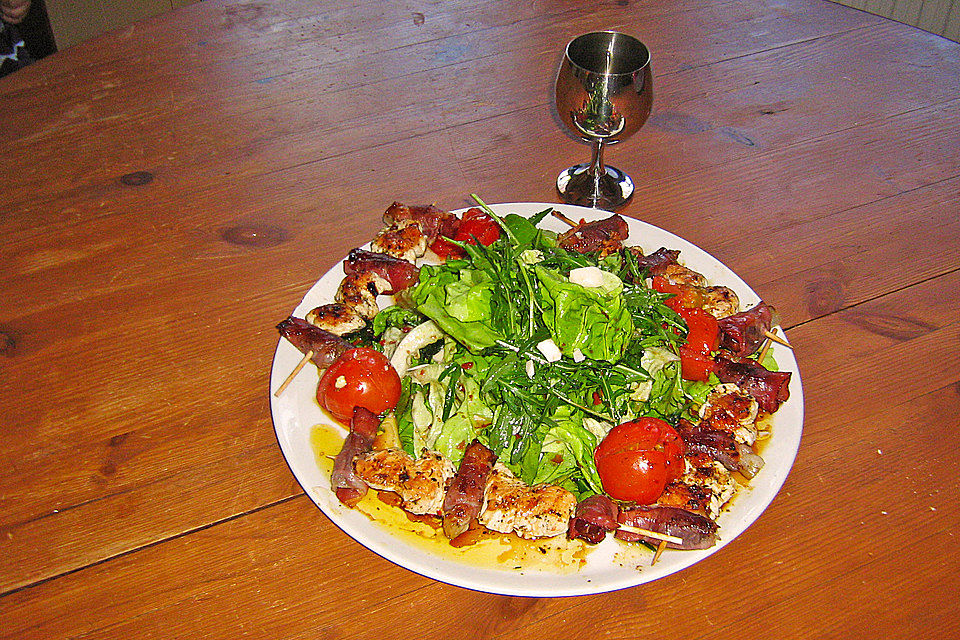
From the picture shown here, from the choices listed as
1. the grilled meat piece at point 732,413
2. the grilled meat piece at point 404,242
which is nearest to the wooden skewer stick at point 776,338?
the grilled meat piece at point 732,413

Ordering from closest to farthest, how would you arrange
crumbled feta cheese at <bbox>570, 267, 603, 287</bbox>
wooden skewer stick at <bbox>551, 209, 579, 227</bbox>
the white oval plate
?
the white oval plate, crumbled feta cheese at <bbox>570, 267, 603, 287</bbox>, wooden skewer stick at <bbox>551, 209, 579, 227</bbox>

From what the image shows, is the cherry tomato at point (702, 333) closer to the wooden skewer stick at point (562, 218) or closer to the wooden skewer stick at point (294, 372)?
the wooden skewer stick at point (562, 218)

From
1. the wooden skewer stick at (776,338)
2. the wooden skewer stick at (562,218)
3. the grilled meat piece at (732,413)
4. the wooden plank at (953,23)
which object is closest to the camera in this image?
the grilled meat piece at (732,413)

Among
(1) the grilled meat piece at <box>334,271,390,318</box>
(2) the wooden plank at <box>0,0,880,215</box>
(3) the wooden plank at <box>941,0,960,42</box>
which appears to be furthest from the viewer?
(3) the wooden plank at <box>941,0,960,42</box>

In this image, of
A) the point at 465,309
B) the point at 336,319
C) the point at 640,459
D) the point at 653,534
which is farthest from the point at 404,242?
the point at 653,534

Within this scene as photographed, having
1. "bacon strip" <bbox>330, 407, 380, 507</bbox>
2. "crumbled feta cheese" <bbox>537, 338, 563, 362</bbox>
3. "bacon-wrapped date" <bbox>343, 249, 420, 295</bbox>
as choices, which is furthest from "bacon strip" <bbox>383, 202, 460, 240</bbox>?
"bacon strip" <bbox>330, 407, 380, 507</bbox>

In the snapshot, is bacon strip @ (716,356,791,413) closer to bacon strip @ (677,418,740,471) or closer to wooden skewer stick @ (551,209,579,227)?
bacon strip @ (677,418,740,471)
